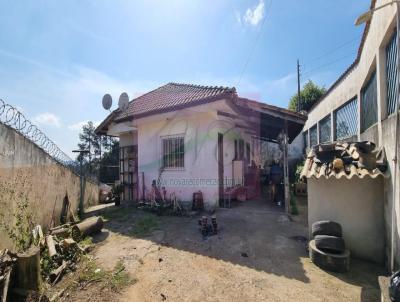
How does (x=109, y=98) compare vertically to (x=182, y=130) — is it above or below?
above

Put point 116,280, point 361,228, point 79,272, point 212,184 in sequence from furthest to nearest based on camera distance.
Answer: point 212,184
point 361,228
point 79,272
point 116,280

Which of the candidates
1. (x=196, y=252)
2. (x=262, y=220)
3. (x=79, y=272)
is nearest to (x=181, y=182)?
(x=262, y=220)

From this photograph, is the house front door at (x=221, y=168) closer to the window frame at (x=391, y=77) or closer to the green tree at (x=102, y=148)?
the window frame at (x=391, y=77)

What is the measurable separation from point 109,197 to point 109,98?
5.51 metres

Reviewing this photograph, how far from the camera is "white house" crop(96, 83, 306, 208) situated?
7.77 meters

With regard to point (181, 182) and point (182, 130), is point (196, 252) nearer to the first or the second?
point (181, 182)

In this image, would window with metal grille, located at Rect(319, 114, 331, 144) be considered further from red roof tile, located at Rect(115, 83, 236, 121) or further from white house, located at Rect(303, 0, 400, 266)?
red roof tile, located at Rect(115, 83, 236, 121)

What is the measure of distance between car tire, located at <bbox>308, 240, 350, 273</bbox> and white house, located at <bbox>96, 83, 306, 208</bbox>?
4409mm

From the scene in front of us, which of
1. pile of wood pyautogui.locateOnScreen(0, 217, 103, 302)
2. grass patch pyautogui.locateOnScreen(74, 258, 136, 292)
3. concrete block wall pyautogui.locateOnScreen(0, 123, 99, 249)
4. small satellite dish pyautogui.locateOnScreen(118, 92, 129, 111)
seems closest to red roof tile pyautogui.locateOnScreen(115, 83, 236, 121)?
small satellite dish pyautogui.locateOnScreen(118, 92, 129, 111)

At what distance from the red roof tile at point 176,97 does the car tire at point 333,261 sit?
4.76m

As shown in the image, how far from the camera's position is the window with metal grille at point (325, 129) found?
39.6ft

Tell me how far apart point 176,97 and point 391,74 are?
23.1 ft

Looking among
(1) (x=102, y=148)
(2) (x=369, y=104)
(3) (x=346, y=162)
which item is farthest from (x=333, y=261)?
(1) (x=102, y=148)

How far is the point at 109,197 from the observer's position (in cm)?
1264
